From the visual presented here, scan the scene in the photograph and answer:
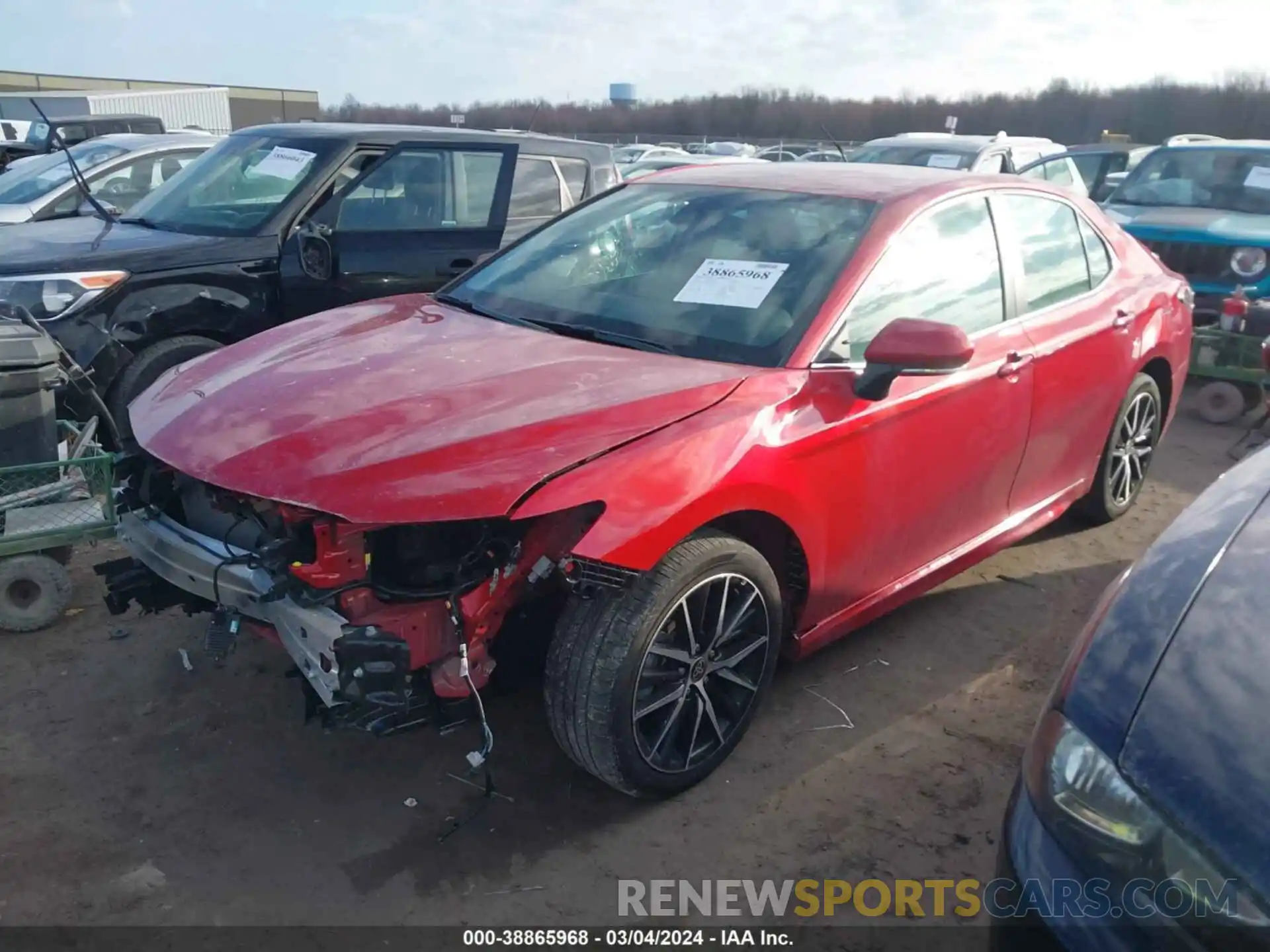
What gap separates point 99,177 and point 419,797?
734 centimetres

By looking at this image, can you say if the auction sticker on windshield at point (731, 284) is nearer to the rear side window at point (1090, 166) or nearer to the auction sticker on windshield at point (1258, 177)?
the auction sticker on windshield at point (1258, 177)

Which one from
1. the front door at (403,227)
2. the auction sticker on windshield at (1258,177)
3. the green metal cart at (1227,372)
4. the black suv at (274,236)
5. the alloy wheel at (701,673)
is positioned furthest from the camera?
the auction sticker on windshield at (1258,177)

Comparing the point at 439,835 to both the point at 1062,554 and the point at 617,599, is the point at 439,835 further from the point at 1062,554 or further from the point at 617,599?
the point at 1062,554

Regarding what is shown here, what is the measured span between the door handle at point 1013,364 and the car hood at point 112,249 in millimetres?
3856

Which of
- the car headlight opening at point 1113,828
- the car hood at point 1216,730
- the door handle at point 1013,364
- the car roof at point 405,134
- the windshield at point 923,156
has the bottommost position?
the car headlight opening at point 1113,828

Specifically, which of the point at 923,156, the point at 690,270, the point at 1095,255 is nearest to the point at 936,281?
the point at 690,270

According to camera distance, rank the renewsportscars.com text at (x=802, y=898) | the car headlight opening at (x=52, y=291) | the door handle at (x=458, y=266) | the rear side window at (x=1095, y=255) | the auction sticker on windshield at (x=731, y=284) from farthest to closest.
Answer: the door handle at (x=458, y=266)
the car headlight opening at (x=52, y=291)
the rear side window at (x=1095, y=255)
the auction sticker on windshield at (x=731, y=284)
the renewsportscars.com text at (x=802, y=898)

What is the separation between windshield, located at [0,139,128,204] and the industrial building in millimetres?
32337

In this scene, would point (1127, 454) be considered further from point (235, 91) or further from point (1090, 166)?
point (235, 91)

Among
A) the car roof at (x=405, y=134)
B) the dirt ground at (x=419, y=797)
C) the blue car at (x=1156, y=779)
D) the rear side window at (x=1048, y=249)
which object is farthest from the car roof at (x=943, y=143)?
the blue car at (x=1156, y=779)

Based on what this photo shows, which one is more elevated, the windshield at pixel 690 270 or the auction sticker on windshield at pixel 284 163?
the auction sticker on windshield at pixel 284 163

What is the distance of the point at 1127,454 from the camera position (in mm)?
4902

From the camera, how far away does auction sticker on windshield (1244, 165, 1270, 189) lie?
28.3 feet

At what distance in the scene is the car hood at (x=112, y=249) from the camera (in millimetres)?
5172
